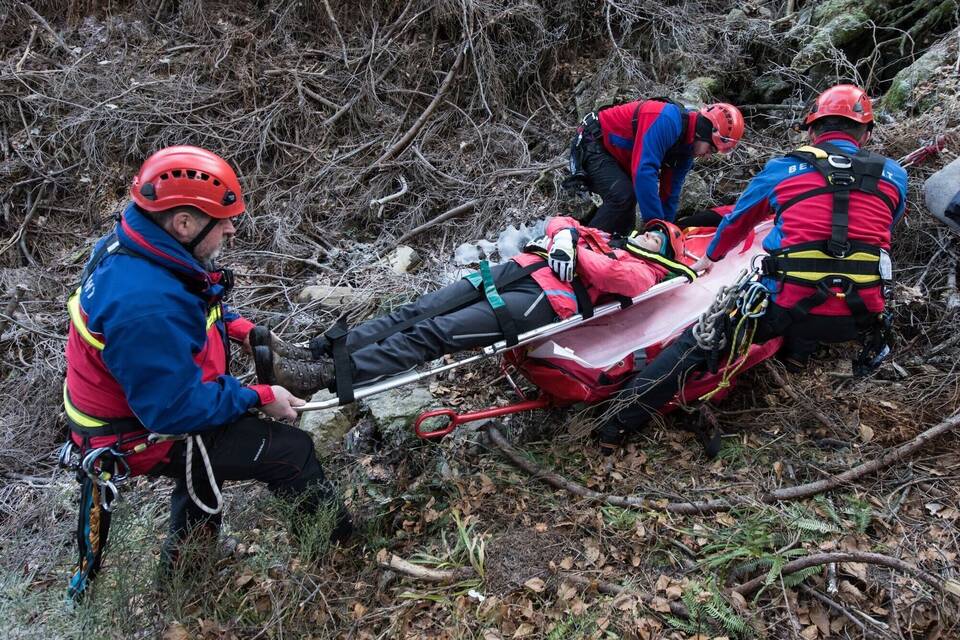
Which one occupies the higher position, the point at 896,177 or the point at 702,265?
the point at 896,177

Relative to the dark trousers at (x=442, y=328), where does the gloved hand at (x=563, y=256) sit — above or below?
above

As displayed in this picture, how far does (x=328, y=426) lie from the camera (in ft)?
13.4

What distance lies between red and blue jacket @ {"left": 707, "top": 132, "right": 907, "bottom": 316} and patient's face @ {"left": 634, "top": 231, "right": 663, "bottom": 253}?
2.77 ft

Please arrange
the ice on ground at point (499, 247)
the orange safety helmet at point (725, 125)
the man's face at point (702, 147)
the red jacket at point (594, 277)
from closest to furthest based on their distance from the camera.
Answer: the red jacket at point (594, 277) → the orange safety helmet at point (725, 125) → the man's face at point (702, 147) → the ice on ground at point (499, 247)

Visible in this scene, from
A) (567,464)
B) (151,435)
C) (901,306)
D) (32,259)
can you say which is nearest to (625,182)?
(901,306)

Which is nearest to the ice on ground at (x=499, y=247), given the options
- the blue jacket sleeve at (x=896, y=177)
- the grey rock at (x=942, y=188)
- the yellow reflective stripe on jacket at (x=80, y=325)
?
the blue jacket sleeve at (x=896, y=177)

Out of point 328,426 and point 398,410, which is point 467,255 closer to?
point 398,410

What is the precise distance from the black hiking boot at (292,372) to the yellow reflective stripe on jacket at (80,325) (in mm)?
796

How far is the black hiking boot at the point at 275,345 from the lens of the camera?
118 inches

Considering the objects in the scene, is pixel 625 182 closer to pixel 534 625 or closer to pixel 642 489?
pixel 642 489

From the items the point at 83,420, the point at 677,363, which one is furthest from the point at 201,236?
the point at 677,363

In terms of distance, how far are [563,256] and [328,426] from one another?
201cm

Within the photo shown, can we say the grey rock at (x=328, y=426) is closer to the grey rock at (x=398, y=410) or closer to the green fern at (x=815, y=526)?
the grey rock at (x=398, y=410)

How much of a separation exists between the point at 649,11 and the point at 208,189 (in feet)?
21.4
